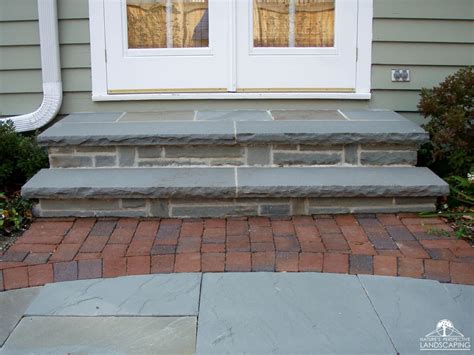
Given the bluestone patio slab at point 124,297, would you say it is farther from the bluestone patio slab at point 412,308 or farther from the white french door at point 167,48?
the white french door at point 167,48

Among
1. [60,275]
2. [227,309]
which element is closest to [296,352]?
[227,309]

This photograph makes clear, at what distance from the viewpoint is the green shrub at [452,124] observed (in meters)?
3.93

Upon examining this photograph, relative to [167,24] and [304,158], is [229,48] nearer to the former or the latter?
[167,24]

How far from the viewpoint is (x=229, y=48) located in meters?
4.63

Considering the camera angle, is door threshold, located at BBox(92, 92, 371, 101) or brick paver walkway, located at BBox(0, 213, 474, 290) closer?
brick paver walkway, located at BBox(0, 213, 474, 290)

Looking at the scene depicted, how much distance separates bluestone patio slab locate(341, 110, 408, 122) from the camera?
4.29 metres

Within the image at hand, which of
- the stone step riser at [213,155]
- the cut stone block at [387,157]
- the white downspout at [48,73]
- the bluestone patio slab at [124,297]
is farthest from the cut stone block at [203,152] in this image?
the white downspout at [48,73]

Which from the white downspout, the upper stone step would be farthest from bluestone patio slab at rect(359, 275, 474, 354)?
the white downspout

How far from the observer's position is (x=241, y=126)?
4035mm

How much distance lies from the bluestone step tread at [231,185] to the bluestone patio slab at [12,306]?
0.90m

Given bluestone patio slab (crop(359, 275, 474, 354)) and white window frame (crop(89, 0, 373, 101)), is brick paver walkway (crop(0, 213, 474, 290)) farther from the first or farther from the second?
white window frame (crop(89, 0, 373, 101))

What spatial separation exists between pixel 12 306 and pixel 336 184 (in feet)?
6.47

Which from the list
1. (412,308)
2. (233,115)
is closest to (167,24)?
(233,115)

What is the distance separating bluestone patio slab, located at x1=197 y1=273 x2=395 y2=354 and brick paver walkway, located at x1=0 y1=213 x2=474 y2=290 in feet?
0.46
